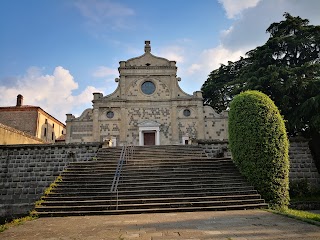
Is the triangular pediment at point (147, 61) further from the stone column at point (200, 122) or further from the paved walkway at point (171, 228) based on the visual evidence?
the paved walkway at point (171, 228)

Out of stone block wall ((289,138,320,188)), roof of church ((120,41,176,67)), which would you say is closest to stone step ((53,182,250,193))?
stone block wall ((289,138,320,188))

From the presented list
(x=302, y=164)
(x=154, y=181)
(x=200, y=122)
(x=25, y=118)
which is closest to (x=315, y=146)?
(x=302, y=164)

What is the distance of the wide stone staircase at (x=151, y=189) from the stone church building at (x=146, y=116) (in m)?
9.87

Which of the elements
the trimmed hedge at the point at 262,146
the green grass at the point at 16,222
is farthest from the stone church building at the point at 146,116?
the green grass at the point at 16,222

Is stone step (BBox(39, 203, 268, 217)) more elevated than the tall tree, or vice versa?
the tall tree

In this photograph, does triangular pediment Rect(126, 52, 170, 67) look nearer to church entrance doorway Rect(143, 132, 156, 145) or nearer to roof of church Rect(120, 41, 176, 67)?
roof of church Rect(120, 41, 176, 67)

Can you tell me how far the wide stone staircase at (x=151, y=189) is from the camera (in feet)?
28.6

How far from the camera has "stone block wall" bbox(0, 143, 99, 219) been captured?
45.8 ft

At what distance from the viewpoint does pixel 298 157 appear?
15586 millimetres

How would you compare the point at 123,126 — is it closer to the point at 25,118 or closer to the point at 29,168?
the point at 29,168

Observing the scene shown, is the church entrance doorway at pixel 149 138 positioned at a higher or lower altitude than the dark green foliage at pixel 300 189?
higher

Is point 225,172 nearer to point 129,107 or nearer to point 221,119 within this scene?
point 221,119

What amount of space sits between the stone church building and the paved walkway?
15.8m

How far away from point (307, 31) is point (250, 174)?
13.1 meters
